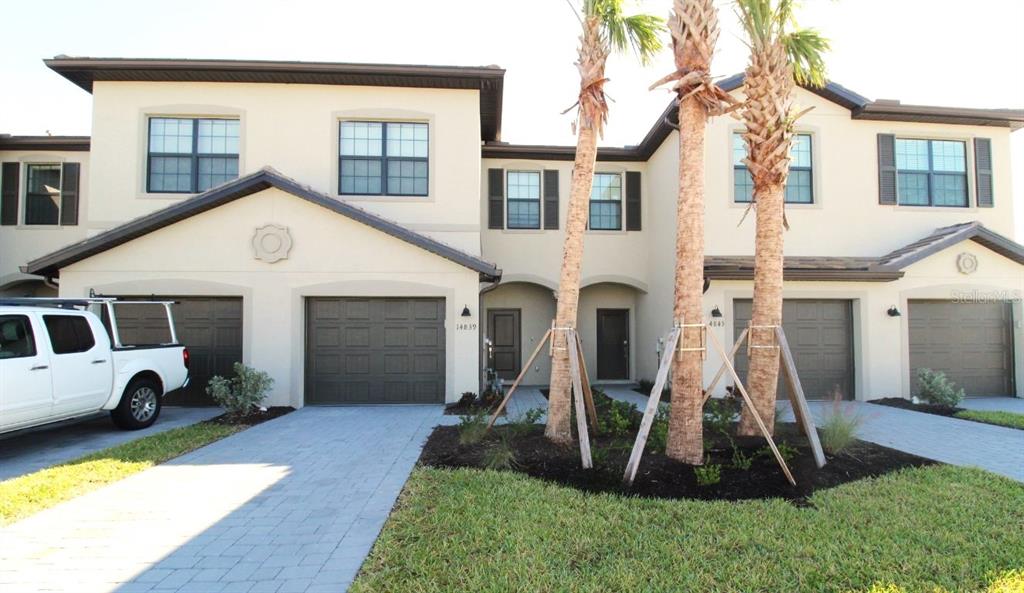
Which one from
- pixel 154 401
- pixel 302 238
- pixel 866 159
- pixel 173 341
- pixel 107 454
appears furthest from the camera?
pixel 866 159

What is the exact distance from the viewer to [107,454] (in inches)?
280

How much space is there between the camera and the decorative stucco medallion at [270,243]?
11156 millimetres

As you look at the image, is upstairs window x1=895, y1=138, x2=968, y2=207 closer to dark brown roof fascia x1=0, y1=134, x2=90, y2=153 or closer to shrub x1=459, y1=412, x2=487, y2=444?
shrub x1=459, y1=412, x2=487, y2=444

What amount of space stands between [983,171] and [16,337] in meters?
19.9

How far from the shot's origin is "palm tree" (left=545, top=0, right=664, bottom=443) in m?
7.37

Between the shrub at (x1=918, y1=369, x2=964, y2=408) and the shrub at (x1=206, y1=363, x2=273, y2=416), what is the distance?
13495mm

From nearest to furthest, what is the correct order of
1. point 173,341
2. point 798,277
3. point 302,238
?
point 173,341 < point 302,238 < point 798,277

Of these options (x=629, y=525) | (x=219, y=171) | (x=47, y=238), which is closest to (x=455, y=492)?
(x=629, y=525)

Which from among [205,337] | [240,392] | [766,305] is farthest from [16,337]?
[766,305]

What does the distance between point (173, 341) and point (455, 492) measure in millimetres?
7658

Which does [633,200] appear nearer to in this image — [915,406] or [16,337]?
[915,406]

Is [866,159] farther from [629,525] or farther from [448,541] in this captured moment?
[448,541]

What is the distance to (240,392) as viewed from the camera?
977 cm

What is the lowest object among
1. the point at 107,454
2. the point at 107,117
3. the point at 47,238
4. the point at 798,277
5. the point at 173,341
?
the point at 107,454
